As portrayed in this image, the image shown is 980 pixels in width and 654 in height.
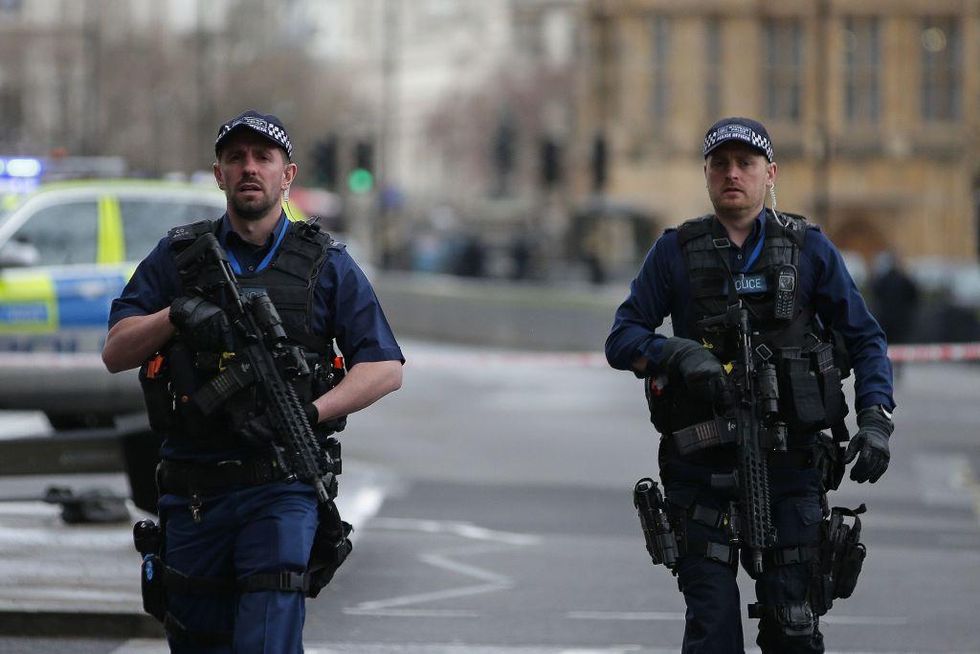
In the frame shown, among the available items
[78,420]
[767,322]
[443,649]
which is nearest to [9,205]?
[78,420]

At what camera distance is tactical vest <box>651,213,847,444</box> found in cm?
603

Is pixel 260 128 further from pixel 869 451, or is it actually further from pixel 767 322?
pixel 869 451

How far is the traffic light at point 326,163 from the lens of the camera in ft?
123

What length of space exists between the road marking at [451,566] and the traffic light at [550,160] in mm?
30070

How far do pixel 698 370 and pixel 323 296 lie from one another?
1083 mm

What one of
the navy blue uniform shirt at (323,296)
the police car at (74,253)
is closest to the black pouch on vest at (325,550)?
the navy blue uniform shirt at (323,296)

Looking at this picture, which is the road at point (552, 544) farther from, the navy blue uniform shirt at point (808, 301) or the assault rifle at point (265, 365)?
the assault rifle at point (265, 365)

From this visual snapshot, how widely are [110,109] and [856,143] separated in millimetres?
22152

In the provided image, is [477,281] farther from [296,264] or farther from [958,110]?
[296,264]

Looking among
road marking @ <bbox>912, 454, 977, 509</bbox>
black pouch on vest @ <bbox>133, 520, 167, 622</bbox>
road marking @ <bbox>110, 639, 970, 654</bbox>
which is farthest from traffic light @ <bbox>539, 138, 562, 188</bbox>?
black pouch on vest @ <bbox>133, 520, 167, 622</bbox>

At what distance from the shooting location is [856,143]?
57.1 metres

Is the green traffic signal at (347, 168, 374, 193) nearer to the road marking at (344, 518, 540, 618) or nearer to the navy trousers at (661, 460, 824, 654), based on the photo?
the road marking at (344, 518, 540, 618)

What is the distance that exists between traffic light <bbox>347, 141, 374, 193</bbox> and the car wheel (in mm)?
24364

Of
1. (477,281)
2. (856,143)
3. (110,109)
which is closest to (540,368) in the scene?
(477,281)
